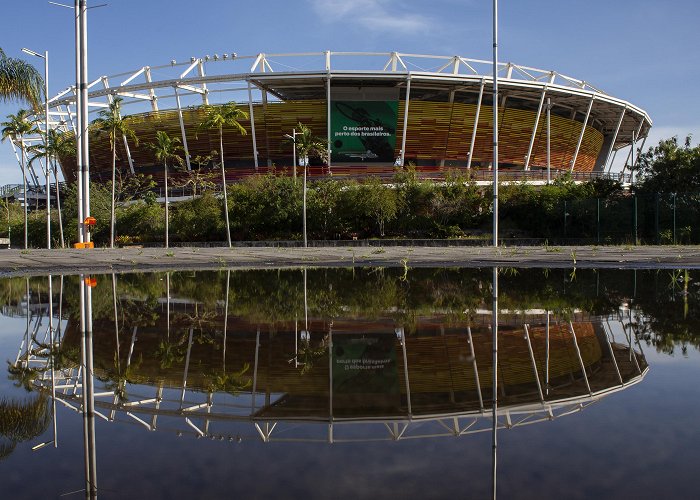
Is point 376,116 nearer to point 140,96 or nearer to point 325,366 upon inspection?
point 140,96

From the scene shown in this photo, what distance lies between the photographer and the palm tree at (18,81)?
55.2 feet

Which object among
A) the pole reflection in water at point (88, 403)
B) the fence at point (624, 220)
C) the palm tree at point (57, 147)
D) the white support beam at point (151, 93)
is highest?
the white support beam at point (151, 93)

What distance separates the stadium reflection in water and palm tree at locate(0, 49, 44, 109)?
31.9 ft

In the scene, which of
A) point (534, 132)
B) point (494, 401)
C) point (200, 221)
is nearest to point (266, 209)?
point (200, 221)

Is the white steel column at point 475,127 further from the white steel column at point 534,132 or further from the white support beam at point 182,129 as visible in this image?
the white support beam at point 182,129

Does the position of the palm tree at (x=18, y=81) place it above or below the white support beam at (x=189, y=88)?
below

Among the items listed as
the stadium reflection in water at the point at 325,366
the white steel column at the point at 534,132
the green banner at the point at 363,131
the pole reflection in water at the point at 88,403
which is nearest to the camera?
the pole reflection in water at the point at 88,403

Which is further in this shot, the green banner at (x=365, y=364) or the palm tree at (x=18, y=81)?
the palm tree at (x=18, y=81)

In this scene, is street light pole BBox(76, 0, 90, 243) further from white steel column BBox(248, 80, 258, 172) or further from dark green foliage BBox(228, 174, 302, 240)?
white steel column BBox(248, 80, 258, 172)

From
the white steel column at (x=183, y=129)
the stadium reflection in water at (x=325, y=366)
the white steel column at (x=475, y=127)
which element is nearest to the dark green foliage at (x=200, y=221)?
the white steel column at (x=183, y=129)

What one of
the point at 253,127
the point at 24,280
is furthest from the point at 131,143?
the point at 24,280

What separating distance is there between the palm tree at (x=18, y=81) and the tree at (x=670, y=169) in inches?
1120

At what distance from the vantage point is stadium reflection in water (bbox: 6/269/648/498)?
3705mm

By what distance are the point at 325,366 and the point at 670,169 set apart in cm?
3409
